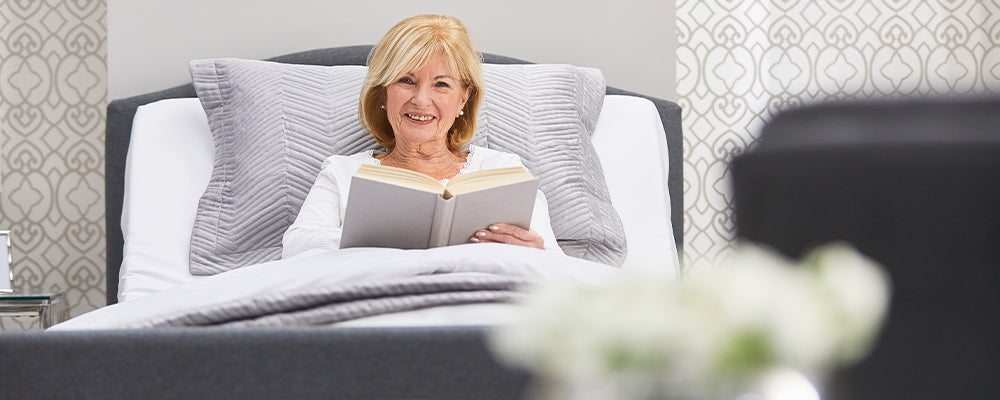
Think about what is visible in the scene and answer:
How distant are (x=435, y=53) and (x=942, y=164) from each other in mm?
1734

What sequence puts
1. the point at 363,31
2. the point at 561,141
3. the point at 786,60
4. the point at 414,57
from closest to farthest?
the point at 414,57 < the point at 561,141 < the point at 363,31 < the point at 786,60

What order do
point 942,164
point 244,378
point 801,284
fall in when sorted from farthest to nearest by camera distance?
point 244,378 < point 942,164 < point 801,284

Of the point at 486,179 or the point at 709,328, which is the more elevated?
the point at 709,328

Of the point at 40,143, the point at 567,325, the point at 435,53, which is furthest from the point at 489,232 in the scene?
the point at 40,143

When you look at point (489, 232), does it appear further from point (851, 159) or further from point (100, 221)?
point (100, 221)

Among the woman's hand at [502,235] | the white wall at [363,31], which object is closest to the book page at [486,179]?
the woman's hand at [502,235]

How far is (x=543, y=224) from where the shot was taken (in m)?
2.07

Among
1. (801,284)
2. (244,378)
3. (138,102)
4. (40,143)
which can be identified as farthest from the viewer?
(40,143)

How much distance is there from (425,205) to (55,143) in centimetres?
157

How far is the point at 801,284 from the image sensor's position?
0.37 metres

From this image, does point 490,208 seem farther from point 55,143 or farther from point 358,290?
point 55,143

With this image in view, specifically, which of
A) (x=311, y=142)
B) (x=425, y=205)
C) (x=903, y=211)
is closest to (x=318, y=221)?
(x=311, y=142)

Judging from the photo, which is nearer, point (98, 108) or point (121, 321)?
point (121, 321)

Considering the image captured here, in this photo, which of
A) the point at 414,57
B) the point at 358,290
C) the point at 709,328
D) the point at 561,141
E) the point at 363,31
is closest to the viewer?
the point at 709,328
